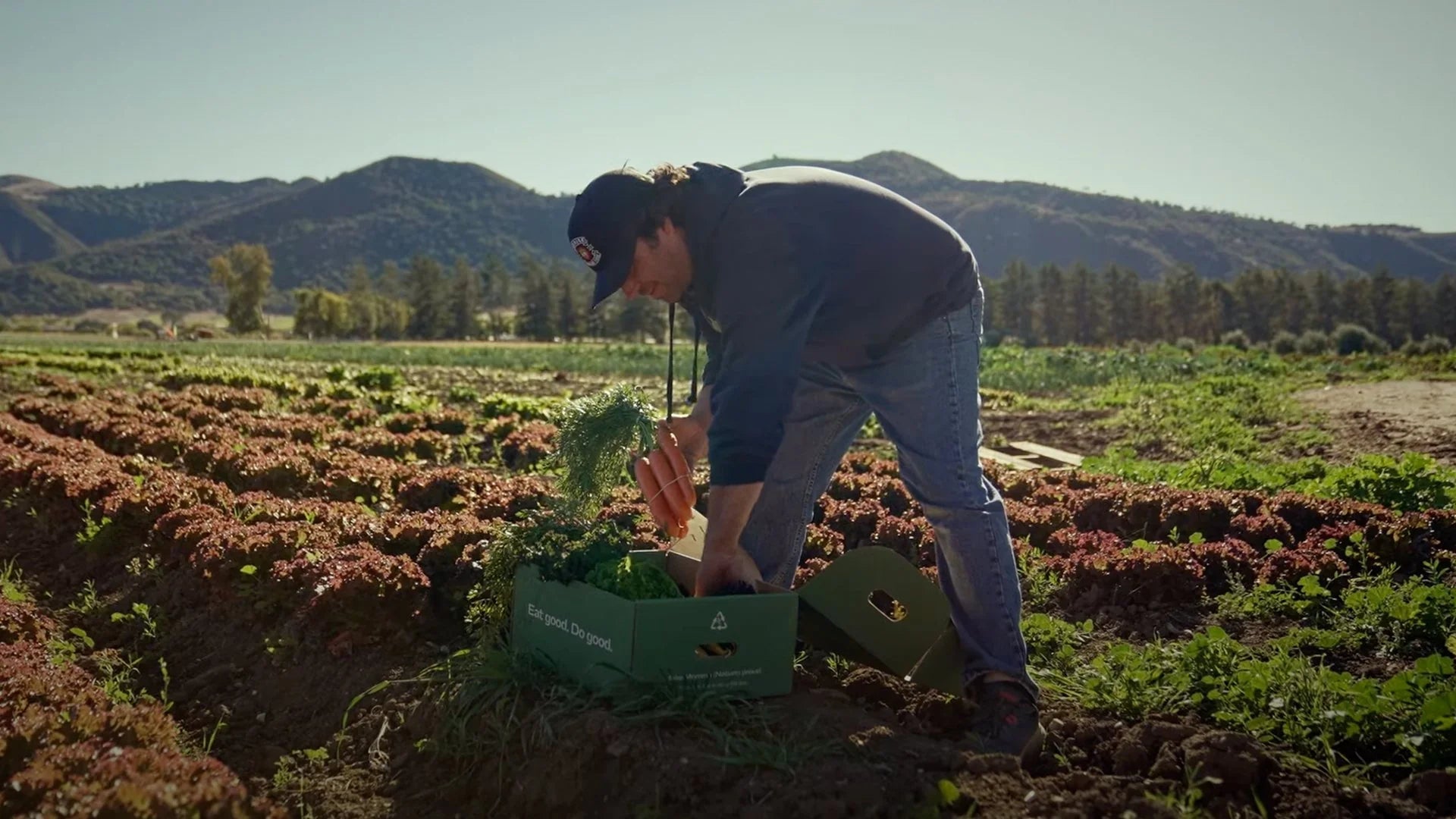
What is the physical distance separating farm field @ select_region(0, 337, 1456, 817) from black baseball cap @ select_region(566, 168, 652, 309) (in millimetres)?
1171

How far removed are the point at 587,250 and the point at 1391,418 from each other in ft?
44.8

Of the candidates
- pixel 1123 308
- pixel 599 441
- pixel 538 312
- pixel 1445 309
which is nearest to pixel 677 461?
pixel 599 441

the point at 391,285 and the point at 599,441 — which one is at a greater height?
the point at 599,441

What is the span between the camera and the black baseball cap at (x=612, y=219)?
354cm

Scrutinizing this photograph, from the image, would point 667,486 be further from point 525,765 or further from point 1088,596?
point 1088,596

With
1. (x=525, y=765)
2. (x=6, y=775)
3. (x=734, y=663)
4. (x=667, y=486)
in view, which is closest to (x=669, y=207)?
(x=667, y=486)

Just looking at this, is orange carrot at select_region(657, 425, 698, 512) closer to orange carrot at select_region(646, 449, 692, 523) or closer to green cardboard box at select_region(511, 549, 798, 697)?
orange carrot at select_region(646, 449, 692, 523)

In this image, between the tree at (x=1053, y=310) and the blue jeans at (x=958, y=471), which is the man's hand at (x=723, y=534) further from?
the tree at (x=1053, y=310)

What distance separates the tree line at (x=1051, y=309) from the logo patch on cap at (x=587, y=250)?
78651 mm

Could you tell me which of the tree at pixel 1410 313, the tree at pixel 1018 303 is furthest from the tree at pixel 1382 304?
the tree at pixel 1018 303

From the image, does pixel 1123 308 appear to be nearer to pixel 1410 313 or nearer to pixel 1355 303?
pixel 1355 303

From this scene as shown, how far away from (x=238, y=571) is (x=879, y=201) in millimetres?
3773

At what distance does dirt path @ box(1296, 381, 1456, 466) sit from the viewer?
11617 millimetres

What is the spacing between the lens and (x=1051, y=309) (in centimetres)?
11212
